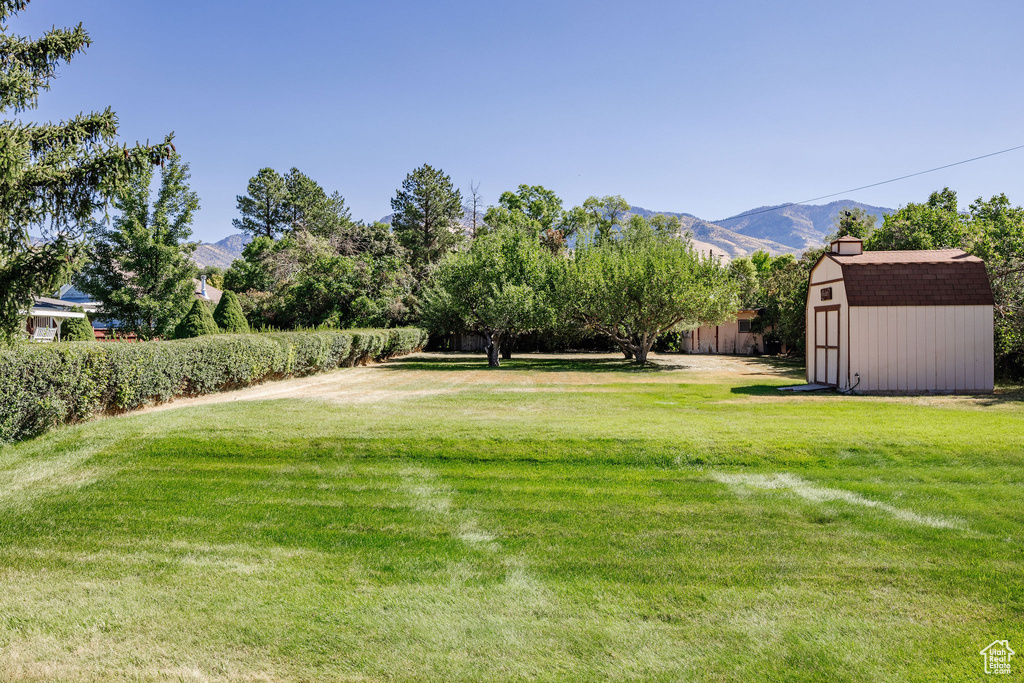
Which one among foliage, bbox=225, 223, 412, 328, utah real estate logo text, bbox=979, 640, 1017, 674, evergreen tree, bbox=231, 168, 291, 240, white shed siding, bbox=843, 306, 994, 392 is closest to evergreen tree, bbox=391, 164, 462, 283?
foliage, bbox=225, 223, 412, 328

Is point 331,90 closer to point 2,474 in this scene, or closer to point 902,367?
point 2,474

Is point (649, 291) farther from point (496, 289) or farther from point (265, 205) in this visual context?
point (265, 205)

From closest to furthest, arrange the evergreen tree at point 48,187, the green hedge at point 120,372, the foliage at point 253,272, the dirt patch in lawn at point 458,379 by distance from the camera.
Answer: the evergreen tree at point 48,187 → the green hedge at point 120,372 → the dirt patch in lawn at point 458,379 → the foliage at point 253,272

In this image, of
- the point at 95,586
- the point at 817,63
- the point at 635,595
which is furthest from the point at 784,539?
the point at 817,63

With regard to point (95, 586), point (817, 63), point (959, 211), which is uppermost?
point (817, 63)

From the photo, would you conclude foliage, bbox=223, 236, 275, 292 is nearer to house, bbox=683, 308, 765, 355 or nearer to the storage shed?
house, bbox=683, 308, 765, 355

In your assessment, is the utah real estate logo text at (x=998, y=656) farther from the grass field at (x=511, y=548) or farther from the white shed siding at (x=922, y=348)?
the white shed siding at (x=922, y=348)

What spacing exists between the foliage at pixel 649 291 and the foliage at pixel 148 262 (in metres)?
19.6

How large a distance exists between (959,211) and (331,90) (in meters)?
31.0

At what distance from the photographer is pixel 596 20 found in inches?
650

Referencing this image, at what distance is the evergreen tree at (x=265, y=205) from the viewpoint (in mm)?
60969

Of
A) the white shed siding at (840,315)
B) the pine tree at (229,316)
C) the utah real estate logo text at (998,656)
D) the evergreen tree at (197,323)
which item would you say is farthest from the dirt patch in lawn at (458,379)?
the utah real estate logo text at (998,656)

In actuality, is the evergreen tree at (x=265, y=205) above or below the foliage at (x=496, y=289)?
above

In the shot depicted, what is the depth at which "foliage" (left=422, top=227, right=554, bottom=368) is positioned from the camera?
24.6 meters
